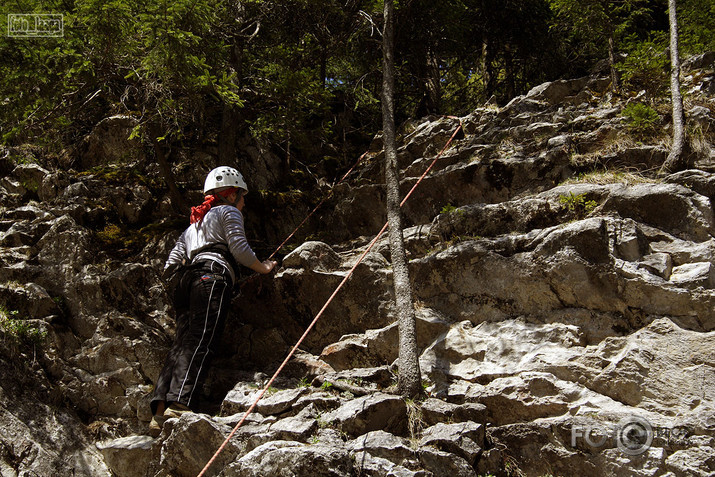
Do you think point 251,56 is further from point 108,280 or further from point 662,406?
Answer: point 662,406

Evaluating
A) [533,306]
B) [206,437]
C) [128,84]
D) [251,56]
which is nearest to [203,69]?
[128,84]

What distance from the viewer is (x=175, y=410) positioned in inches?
209

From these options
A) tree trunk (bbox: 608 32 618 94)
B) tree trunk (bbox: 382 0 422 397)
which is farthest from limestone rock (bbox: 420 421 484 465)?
tree trunk (bbox: 608 32 618 94)

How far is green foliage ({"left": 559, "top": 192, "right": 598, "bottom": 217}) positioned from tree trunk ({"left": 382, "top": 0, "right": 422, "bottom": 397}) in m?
2.07

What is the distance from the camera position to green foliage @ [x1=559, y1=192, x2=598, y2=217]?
236 inches

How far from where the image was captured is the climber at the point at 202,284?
549 centimetres

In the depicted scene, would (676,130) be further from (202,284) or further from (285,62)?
(285,62)

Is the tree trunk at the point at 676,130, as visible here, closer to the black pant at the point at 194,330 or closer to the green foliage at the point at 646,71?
the green foliage at the point at 646,71

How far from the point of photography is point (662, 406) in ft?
14.3

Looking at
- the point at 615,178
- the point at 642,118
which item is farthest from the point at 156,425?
the point at 642,118

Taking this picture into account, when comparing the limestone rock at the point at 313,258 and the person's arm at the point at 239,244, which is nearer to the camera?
the person's arm at the point at 239,244

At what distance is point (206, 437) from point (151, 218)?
4672 millimetres

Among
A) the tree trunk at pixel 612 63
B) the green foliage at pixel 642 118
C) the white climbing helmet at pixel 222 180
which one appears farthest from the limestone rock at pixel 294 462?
the tree trunk at pixel 612 63

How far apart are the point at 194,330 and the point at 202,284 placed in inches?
21.2
